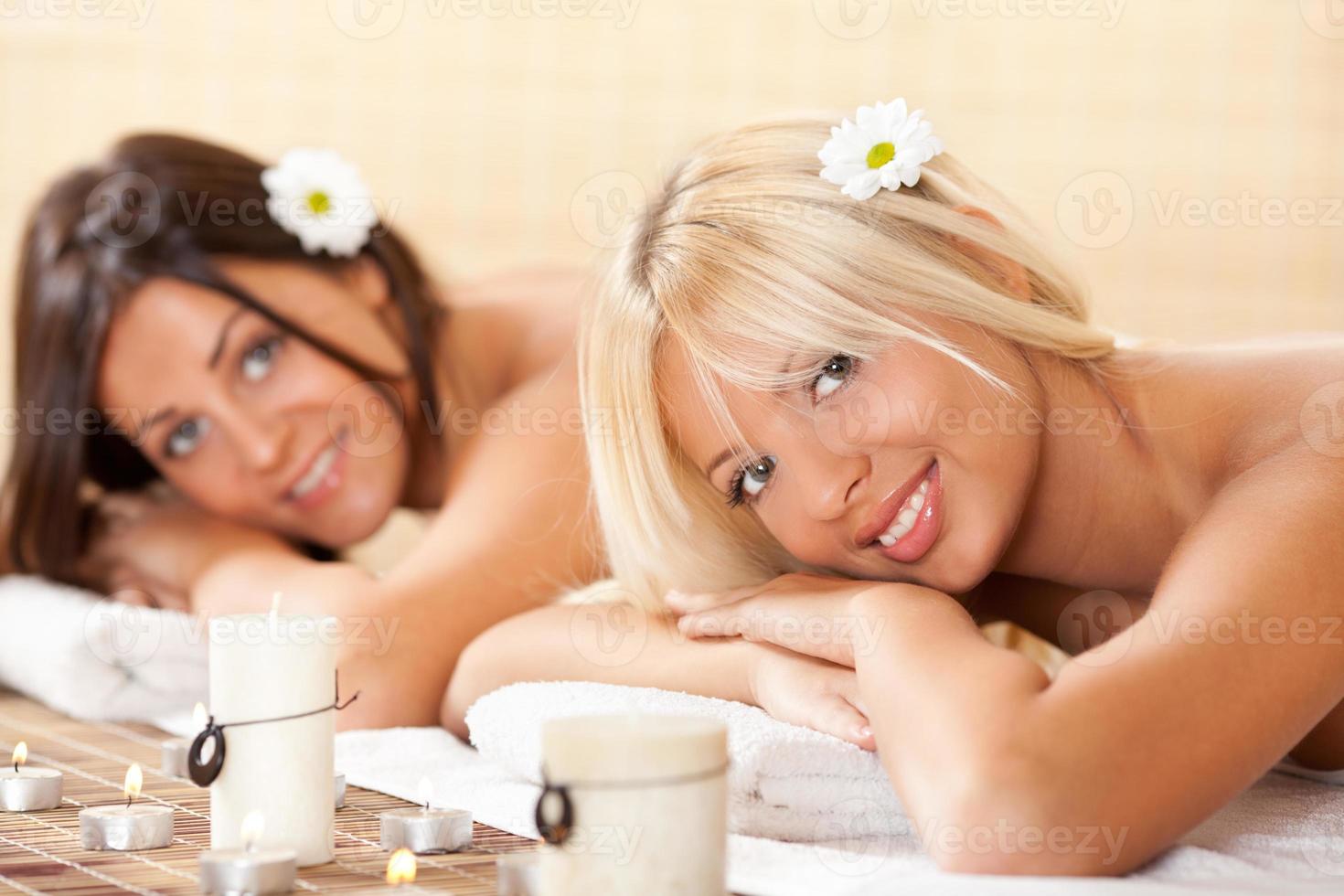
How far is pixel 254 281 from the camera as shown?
6.29ft

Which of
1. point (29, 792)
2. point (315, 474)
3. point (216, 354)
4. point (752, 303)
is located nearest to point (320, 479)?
point (315, 474)

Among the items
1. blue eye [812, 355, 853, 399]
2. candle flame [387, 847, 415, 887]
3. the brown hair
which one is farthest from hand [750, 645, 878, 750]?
the brown hair

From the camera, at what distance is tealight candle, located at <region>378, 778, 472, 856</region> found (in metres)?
1.02

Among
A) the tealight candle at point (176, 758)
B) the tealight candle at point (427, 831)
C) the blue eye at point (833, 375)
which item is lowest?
the tealight candle at point (176, 758)

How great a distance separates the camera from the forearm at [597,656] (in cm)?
128

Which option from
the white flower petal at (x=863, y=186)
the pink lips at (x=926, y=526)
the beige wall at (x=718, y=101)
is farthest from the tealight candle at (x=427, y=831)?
the beige wall at (x=718, y=101)

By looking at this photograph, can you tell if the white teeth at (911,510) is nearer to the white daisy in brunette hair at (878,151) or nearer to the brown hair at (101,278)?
the white daisy in brunette hair at (878,151)

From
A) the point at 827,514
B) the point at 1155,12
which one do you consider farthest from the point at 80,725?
the point at 1155,12

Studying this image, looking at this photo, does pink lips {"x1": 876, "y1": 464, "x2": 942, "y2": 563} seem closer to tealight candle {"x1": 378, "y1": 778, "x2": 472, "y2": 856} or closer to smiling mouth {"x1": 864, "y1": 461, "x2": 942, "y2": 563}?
smiling mouth {"x1": 864, "y1": 461, "x2": 942, "y2": 563}

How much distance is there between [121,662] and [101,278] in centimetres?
53

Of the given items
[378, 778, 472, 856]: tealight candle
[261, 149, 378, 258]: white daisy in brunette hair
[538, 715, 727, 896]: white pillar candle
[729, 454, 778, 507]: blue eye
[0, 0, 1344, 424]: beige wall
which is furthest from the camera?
[0, 0, 1344, 424]: beige wall

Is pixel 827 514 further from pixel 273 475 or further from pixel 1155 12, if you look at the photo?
pixel 1155 12

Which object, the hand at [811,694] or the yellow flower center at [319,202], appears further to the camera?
the yellow flower center at [319,202]

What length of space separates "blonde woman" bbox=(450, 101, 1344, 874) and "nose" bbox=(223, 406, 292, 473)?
0.52 m
